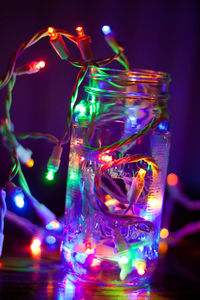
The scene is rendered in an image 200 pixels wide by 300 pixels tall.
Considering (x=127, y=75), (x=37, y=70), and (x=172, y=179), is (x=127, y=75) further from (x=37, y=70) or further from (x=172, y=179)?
(x=172, y=179)

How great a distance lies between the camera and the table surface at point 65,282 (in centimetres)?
80

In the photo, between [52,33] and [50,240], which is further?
[50,240]

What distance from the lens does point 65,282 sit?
84 centimetres

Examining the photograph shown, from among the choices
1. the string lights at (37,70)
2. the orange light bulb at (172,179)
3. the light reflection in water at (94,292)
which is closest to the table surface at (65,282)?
the light reflection in water at (94,292)

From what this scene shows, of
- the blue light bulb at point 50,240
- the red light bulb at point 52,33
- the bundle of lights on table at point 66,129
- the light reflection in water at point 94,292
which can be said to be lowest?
the light reflection in water at point 94,292

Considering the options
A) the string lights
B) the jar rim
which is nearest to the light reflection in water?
the string lights

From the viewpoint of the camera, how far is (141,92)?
845 millimetres

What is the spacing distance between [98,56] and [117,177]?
629mm

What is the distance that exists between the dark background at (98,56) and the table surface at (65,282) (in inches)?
15.3

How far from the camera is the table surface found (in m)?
0.80

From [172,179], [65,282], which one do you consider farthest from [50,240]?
[172,179]

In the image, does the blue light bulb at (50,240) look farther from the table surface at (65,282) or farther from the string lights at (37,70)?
the string lights at (37,70)

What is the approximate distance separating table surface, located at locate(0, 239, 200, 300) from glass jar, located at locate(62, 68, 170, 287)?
0.03 metres

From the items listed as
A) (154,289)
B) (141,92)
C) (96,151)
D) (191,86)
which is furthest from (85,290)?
(191,86)
